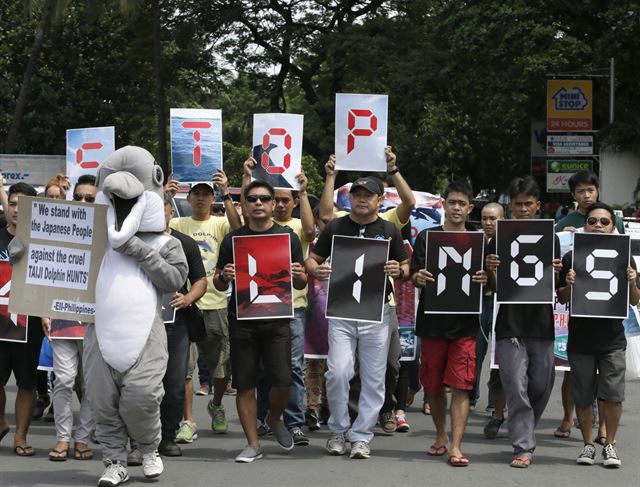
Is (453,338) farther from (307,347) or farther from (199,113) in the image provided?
(199,113)

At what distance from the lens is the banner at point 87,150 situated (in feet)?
32.3

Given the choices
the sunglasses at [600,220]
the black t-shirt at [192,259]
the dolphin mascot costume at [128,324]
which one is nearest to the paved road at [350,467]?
the dolphin mascot costume at [128,324]

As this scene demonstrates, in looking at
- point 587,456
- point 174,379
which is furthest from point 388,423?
point 174,379

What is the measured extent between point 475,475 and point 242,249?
85.8 inches

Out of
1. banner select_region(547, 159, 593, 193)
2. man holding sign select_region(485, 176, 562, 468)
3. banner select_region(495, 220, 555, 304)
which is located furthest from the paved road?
banner select_region(547, 159, 593, 193)

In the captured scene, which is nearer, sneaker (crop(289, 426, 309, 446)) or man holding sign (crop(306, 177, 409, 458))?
man holding sign (crop(306, 177, 409, 458))

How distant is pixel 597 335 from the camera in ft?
26.4

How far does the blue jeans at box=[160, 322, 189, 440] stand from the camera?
8148 mm

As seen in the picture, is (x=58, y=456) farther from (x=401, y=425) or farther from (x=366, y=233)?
(x=401, y=425)

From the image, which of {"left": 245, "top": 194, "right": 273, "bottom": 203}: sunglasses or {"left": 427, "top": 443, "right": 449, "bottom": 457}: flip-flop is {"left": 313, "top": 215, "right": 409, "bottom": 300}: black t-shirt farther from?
{"left": 427, "top": 443, "right": 449, "bottom": 457}: flip-flop

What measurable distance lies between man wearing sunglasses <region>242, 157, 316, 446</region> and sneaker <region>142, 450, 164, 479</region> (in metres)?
1.54

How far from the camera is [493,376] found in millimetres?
9375

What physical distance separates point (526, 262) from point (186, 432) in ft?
9.25

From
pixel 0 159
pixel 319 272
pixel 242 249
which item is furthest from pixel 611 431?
pixel 0 159
